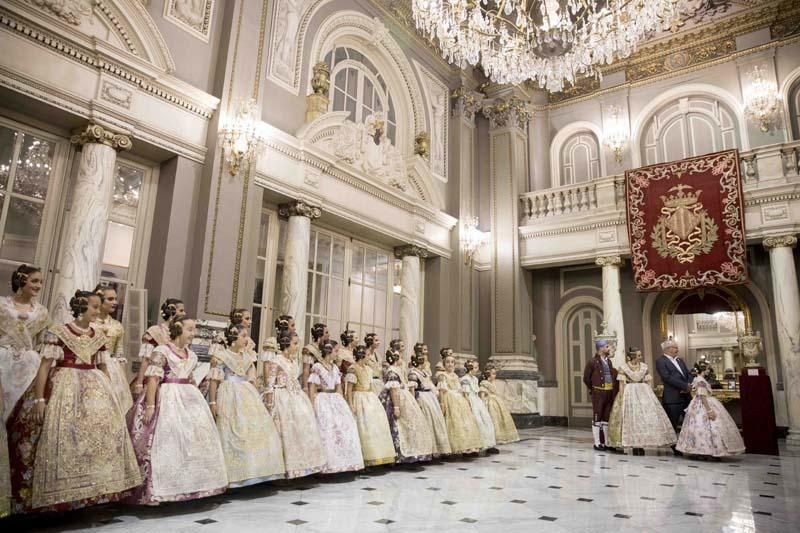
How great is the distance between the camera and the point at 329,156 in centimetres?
790

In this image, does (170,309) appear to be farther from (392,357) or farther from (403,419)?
(403,419)

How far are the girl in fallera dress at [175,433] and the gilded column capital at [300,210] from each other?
12.4 feet

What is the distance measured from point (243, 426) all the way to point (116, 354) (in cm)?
107

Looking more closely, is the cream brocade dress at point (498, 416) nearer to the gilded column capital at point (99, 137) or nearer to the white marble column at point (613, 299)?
the white marble column at point (613, 299)

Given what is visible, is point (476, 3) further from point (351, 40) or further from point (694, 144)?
point (694, 144)

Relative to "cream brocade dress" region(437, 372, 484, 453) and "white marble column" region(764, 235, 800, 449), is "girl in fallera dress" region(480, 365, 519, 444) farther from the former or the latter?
"white marble column" region(764, 235, 800, 449)

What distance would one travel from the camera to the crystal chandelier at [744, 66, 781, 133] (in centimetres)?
1002

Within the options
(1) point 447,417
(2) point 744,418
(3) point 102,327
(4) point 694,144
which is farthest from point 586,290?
(3) point 102,327

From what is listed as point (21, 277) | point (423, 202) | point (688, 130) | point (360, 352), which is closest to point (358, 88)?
point (423, 202)

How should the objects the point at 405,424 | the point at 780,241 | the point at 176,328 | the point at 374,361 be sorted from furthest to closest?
the point at 780,241
the point at 374,361
the point at 405,424
the point at 176,328

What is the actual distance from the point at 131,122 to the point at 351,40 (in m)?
4.69

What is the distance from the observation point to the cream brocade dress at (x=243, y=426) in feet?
13.4

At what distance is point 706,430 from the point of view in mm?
6672

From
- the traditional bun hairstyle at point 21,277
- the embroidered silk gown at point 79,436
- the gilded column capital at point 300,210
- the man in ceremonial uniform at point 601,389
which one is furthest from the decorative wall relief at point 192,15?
the man in ceremonial uniform at point 601,389
